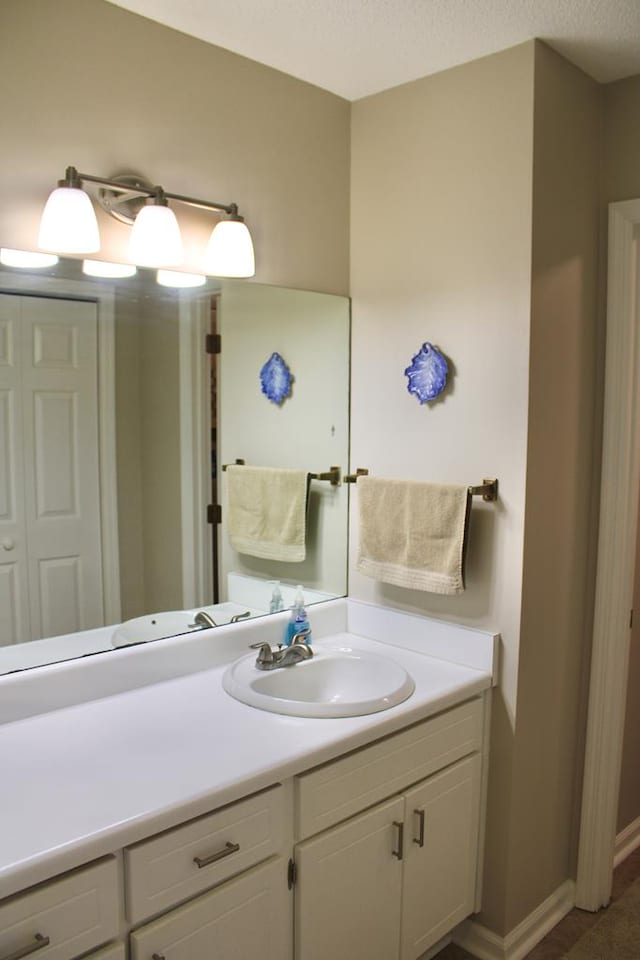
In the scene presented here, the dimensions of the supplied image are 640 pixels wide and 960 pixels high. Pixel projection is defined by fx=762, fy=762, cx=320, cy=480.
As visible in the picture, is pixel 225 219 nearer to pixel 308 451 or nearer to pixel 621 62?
pixel 308 451

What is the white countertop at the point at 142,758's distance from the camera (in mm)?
1237

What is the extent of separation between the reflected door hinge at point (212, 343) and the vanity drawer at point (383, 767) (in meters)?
1.08

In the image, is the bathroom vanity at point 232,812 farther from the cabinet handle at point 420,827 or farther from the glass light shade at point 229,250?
the glass light shade at point 229,250

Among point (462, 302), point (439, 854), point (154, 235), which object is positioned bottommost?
point (439, 854)

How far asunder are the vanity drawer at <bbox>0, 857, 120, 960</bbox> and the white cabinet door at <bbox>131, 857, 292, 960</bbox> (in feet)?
0.29

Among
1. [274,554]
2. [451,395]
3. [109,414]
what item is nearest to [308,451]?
[274,554]

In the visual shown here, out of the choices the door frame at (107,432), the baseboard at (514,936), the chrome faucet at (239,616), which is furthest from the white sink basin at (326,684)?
the baseboard at (514,936)

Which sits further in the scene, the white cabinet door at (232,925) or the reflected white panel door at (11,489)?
the reflected white panel door at (11,489)

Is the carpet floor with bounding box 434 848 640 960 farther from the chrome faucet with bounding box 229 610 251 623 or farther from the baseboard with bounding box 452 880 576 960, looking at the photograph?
the chrome faucet with bounding box 229 610 251 623

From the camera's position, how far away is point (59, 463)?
1749mm

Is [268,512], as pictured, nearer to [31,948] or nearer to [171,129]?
[171,129]

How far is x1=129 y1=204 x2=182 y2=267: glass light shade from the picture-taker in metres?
1.76

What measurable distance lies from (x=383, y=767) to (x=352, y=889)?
0.27 m

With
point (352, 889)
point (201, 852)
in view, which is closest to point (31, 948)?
point (201, 852)
